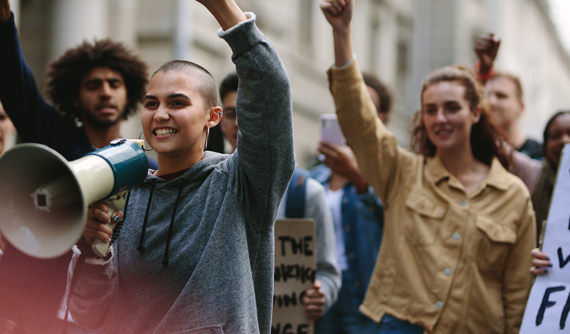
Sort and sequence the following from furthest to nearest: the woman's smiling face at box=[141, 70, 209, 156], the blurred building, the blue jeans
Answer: the blurred building, the blue jeans, the woman's smiling face at box=[141, 70, 209, 156]

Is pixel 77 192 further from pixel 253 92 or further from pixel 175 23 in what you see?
pixel 175 23

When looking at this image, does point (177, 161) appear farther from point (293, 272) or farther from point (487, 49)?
point (487, 49)

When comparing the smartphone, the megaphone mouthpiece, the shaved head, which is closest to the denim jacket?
the smartphone

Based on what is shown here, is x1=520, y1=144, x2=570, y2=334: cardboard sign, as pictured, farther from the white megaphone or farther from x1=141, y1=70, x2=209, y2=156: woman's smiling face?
the white megaphone

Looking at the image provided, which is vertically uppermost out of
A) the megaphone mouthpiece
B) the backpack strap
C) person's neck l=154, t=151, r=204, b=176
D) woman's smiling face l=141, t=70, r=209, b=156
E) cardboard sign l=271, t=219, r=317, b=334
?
woman's smiling face l=141, t=70, r=209, b=156

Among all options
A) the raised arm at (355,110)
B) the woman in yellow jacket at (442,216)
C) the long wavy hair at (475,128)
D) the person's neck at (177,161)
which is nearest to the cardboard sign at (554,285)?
the woman in yellow jacket at (442,216)

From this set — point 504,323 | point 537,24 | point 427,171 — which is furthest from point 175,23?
point 537,24

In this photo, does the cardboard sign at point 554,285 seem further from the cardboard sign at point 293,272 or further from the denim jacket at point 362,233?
the denim jacket at point 362,233

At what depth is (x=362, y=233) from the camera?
4.11m

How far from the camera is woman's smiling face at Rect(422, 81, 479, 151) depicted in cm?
346

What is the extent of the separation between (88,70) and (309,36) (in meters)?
11.5

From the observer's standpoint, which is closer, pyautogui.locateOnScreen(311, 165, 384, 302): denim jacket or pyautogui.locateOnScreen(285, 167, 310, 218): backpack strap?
pyautogui.locateOnScreen(285, 167, 310, 218): backpack strap

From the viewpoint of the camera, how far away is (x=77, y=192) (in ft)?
6.10

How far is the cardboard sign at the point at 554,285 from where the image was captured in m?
2.94
